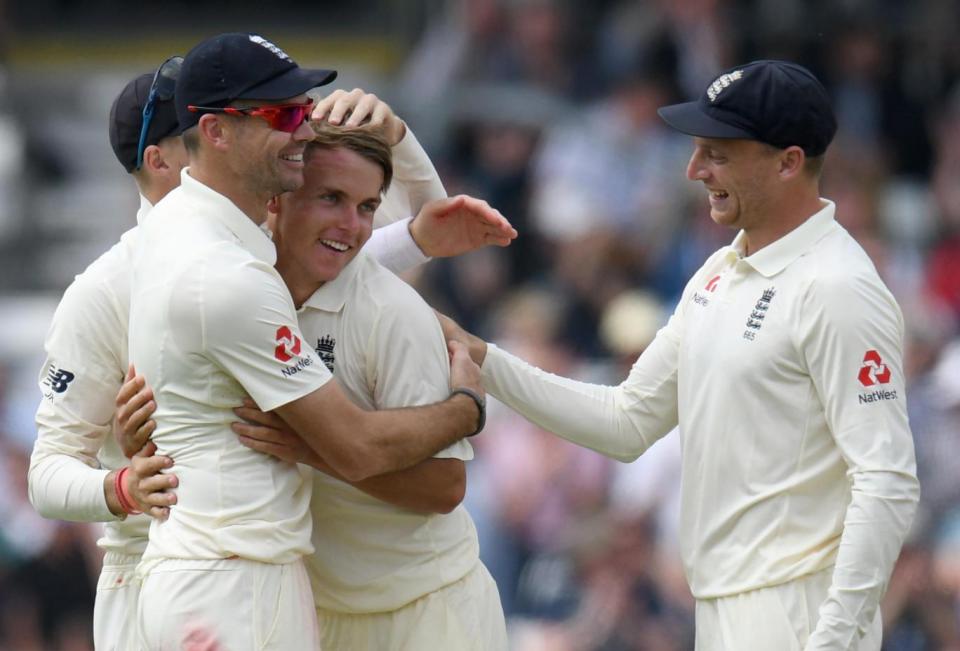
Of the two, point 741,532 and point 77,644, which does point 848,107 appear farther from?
point 741,532

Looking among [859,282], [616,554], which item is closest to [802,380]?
[859,282]

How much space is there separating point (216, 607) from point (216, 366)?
576 mm

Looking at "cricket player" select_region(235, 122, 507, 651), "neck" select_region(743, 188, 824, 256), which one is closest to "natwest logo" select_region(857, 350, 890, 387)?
"neck" select_region(743, 188, 824, 256)

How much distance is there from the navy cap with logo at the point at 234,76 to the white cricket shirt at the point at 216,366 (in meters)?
0.23

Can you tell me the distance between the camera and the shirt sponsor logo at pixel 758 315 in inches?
172

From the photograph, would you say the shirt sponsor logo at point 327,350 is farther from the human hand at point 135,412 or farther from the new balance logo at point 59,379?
the new balance logo at point 59,379

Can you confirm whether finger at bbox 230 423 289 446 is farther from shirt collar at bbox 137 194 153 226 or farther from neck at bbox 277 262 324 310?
shirt collar at bbox 137 194 153 226

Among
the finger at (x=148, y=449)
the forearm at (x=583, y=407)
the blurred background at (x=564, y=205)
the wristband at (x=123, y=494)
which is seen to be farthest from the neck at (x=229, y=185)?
the blurred background at (x=564, y=205)

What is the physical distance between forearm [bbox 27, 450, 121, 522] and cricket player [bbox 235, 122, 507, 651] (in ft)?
1.84

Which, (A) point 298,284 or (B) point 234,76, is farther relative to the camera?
(A) point 298,284

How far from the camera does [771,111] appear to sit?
4430 mm

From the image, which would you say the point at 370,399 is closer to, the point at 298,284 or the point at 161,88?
the point at 298,284

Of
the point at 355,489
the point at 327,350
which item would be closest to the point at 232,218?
the point at 327,350

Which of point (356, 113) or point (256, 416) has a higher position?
point (356, 113)
